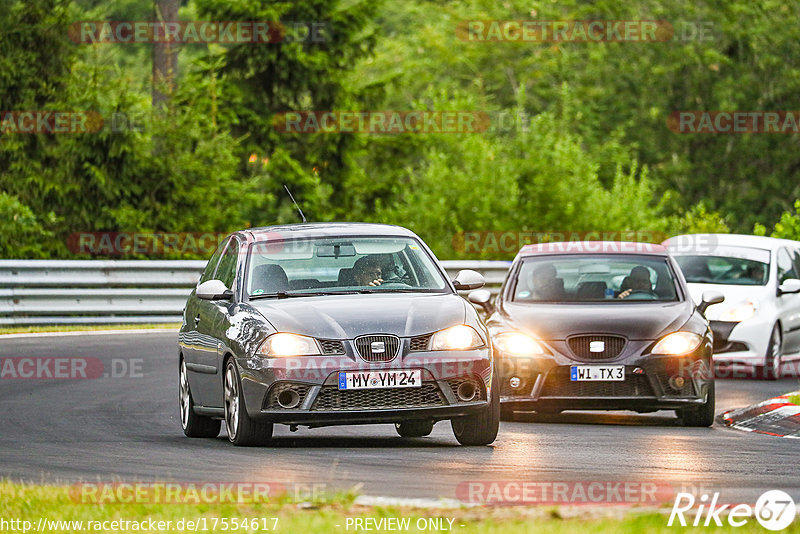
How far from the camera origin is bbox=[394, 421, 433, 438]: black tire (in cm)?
1286

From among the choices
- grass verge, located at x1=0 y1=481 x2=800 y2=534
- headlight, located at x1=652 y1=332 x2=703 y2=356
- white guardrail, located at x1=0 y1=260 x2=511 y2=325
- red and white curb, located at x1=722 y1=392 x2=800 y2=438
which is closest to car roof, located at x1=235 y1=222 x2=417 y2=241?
headlight, located at x1=652 y1=332 x2=703 y2=356

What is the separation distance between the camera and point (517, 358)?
14383 mm

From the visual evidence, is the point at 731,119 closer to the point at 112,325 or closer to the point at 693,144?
the point at 693,144

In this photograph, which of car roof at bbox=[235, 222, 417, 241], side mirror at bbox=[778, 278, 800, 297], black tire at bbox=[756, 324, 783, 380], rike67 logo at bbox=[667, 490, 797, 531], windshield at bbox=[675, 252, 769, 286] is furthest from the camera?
windshield at bbox=[675, 252, 769, 286]

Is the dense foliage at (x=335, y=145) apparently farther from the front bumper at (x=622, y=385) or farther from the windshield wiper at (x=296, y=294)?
the windshield wiper at (x=296, y=294)

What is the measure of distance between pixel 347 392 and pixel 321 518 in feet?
12.3

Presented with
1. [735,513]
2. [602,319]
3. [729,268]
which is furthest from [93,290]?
[735,513]

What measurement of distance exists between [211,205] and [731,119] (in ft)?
117

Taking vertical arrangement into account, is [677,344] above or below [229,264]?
below

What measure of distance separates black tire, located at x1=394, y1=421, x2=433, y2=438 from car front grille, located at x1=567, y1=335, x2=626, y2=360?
1.84 m

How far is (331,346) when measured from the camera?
36.7 ft

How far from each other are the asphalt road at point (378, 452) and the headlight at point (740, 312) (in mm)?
3267

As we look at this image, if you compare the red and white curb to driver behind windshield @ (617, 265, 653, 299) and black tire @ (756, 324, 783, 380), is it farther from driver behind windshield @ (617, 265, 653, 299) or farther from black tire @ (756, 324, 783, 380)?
black tire @ (756, 324, 783, 380)

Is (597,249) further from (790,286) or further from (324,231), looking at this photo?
(790,286)
